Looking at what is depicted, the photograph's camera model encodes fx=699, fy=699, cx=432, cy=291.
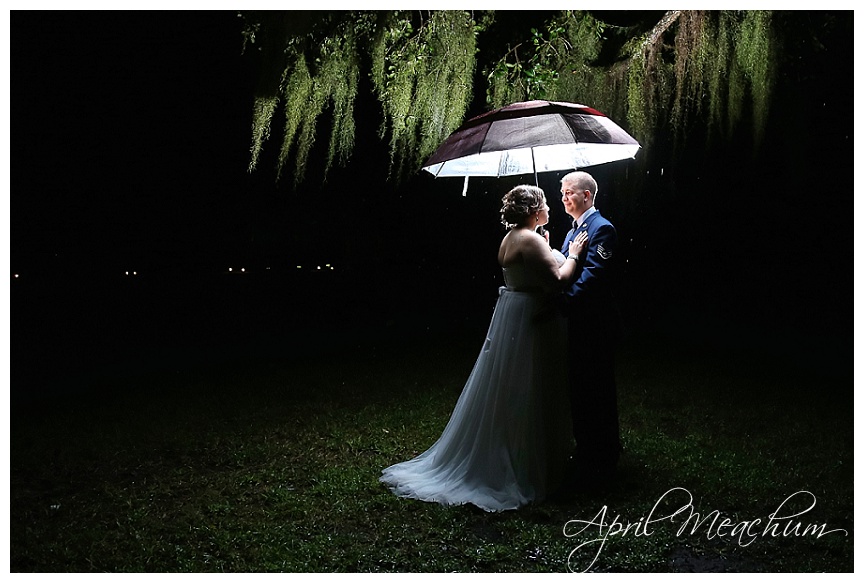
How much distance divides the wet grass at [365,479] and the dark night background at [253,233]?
5.22 feet

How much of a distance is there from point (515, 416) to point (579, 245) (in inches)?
34.8

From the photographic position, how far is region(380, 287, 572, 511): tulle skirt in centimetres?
337

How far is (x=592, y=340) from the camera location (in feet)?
11.3

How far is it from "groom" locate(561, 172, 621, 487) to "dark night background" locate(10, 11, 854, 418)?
3203mm

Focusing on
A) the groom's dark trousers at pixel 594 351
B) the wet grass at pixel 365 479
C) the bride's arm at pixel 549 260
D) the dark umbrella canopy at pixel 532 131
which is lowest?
the wet grass at pixel 365 479

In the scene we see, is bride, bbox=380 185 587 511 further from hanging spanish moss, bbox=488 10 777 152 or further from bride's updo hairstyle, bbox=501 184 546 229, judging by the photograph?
hanging spanish moss, bbox=488 10 777 152

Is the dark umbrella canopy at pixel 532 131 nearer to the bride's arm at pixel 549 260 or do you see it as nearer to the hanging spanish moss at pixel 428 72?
the hanging spanish moss at pixel 428 72

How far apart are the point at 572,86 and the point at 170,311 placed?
823 centimetres

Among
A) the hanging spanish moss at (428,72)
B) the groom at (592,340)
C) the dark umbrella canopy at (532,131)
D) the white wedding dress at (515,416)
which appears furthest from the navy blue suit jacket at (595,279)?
the hanging spanish moss at (428,72)

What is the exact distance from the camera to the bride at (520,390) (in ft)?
11.0

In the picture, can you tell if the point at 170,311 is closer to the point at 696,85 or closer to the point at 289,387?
A: the point at 289,387

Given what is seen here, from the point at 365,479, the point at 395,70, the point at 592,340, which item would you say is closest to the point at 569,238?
the point at 592,340

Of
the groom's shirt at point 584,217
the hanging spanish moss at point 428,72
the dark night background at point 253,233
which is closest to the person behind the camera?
the groom's shirt at point 584,217

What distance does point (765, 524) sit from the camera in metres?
3.07
